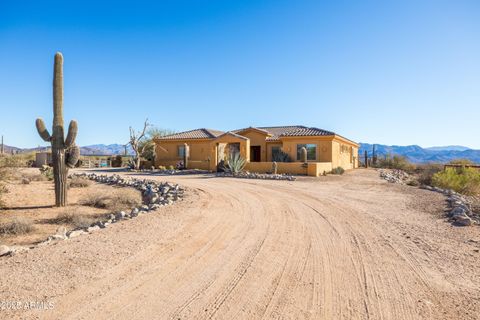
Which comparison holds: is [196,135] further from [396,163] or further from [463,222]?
[396,163]

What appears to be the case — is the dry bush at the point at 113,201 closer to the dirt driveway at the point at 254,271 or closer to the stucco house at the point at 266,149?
the dirt driveway at the point at 254,271

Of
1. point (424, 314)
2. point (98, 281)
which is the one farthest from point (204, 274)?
point (424, 314)

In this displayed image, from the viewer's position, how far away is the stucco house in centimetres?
2151

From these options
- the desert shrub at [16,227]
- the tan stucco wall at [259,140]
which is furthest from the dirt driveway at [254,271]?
the tan stucco wall at [259,140]

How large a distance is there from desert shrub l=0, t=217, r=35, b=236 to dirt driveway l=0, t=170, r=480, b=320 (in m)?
2.43

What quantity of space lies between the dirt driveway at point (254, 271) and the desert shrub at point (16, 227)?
2.43 meters

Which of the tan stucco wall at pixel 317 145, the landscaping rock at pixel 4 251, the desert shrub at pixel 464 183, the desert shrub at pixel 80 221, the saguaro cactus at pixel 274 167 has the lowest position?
the desert shrub at pixel 80 221

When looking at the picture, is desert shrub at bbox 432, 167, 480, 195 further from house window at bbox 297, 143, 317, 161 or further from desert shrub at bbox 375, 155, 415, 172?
desert shrub at bbox 375, 155, 415, 172

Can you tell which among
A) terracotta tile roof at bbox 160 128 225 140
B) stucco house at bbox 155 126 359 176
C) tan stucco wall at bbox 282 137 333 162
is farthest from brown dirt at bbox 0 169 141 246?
tan stucco wall at bbox 282 137 333 162

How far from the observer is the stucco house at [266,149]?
21506 mm

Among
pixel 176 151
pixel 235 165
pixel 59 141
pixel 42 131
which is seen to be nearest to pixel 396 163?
pixel 235 165

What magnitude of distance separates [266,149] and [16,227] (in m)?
21.0

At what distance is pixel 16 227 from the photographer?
6816mm

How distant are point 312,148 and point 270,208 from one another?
16.1 m
